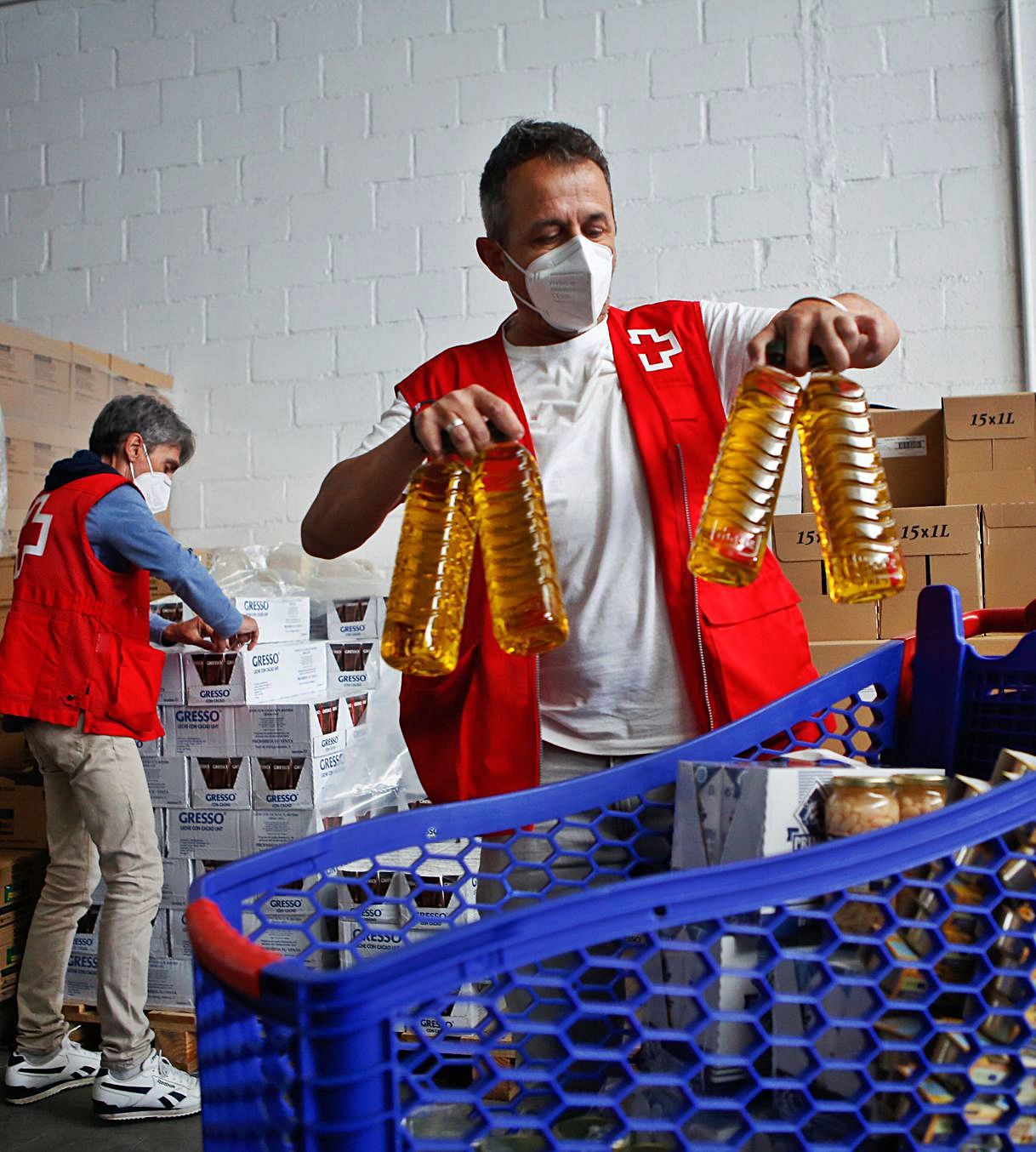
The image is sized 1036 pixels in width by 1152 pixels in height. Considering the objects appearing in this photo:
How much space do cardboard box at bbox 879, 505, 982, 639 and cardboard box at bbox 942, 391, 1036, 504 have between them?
0.11 meters

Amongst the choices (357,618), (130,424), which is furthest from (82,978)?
(130,424)

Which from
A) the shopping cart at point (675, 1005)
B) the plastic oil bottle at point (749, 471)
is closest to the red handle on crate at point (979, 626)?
the plastic oil bottle at point (749, 471)

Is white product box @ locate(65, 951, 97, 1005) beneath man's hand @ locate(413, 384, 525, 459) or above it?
beneath

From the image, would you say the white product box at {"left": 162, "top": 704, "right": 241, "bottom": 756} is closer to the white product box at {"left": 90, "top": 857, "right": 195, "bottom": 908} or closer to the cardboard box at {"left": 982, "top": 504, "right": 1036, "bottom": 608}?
the white product box at {"left": 90, "top": 857, "right": 195, "bottom": 908}

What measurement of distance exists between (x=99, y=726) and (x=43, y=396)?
53.6 inches

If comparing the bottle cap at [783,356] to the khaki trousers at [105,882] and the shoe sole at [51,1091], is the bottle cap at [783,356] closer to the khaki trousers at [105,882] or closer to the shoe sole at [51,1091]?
the khaki trousers at [105,882]

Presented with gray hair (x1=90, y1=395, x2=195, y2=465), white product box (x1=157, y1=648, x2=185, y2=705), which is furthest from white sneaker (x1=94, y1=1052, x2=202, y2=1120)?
gray hair (x1=90, y1=395, x2=195, y2=465)

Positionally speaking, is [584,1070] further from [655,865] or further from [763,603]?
[763,603]

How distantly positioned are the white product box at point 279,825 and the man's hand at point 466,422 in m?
2.04

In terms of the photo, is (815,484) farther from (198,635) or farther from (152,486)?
(152,486)

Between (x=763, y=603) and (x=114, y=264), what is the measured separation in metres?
3.37

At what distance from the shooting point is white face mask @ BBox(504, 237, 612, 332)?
135cm

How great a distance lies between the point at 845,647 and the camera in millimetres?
2545

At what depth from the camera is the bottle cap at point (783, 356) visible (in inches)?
37.6
